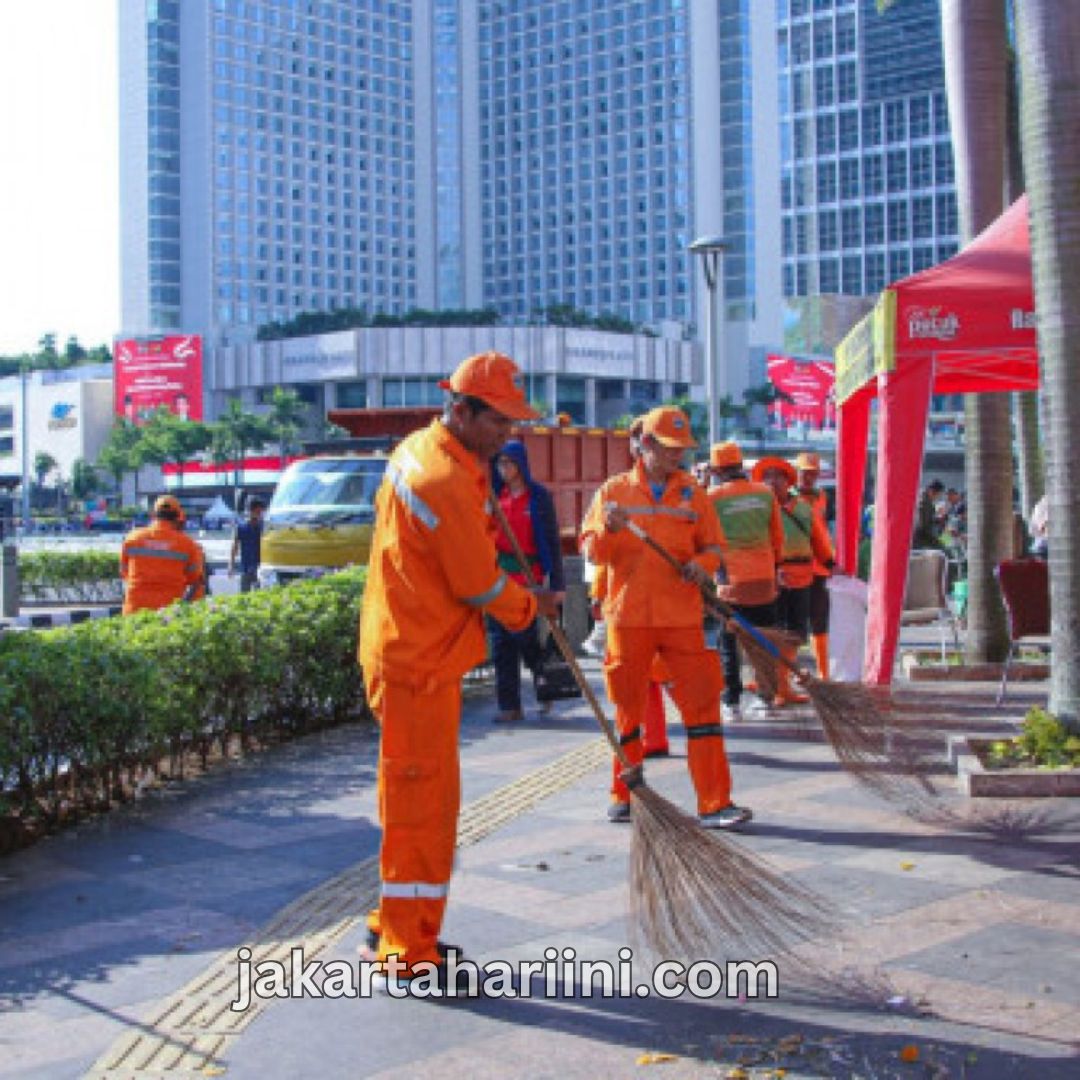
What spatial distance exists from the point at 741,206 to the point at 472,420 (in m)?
141

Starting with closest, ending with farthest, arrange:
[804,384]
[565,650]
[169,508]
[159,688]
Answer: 1. [565,650]
2. [159,688]
3. [169,508]
4. [804,384]

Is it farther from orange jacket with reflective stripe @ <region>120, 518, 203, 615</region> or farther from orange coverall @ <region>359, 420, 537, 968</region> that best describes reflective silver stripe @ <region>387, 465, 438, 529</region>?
orange jacket with reflective stripe @ <region>120, 518, 203, 615</region>

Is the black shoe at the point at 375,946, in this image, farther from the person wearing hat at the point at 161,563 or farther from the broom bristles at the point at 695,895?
the person wearing hat at the point at 161,563

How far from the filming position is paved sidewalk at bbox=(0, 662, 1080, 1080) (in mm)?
3850

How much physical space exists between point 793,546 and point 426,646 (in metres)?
6.63

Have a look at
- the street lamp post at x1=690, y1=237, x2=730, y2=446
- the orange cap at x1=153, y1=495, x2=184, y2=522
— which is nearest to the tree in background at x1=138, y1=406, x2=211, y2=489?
the street lamp post at x1=690, y1=237, x2=730, y2=446

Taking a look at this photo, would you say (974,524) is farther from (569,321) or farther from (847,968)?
(569,321)

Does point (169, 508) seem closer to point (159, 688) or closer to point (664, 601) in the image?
point (159, 688)

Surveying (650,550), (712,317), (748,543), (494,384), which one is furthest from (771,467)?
(712,317)

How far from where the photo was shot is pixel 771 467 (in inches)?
416

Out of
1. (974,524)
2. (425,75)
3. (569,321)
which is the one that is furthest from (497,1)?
(974,524)

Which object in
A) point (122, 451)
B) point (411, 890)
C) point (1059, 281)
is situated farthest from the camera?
point (122, 451)

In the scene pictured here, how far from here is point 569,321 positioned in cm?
11875

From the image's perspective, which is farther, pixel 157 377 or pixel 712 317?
pixel 157 377
